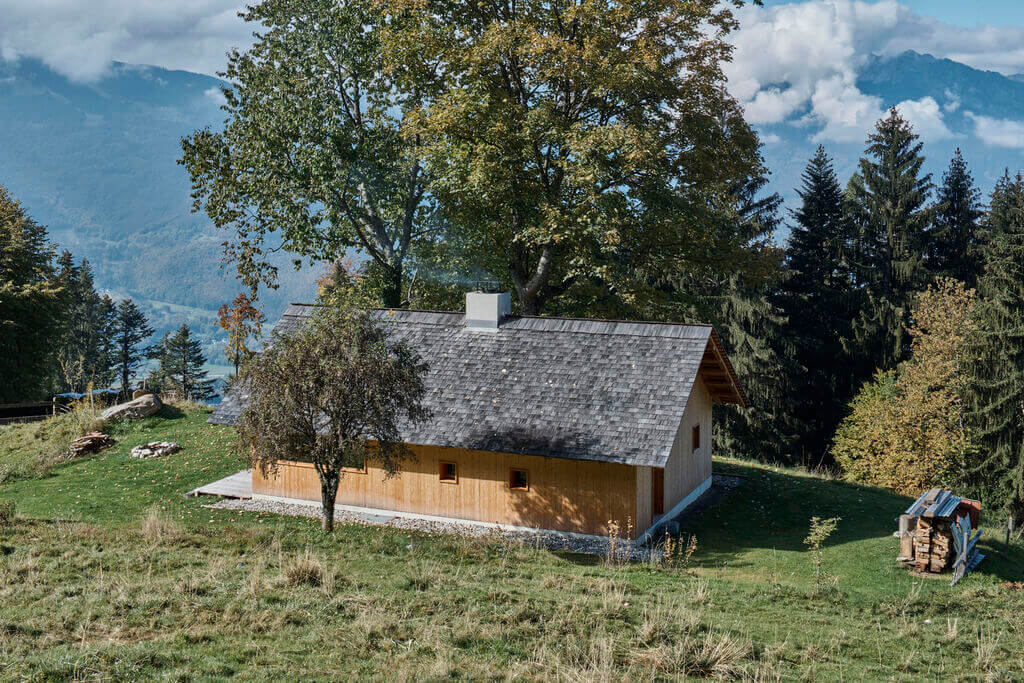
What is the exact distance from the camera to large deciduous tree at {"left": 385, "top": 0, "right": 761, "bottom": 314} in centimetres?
2522

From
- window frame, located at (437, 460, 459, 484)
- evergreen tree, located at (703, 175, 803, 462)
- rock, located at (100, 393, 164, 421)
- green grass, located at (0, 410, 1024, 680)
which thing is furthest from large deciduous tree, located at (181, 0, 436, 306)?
evergreen tree, located at (703, 175, 803, 462)

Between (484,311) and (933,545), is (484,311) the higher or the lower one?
the higher one

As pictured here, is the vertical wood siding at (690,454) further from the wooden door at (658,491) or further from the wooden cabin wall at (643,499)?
the wooden cabin wall at (643,499)

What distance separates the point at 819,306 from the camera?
140 ft

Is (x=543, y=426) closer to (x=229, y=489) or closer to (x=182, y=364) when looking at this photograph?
(x=229, y=489)

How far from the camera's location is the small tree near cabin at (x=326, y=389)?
15906 mm

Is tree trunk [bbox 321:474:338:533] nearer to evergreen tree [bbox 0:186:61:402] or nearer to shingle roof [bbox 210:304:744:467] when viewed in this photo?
shingle roof [bbox 210:304:744:467]

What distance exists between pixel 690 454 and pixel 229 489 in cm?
1250

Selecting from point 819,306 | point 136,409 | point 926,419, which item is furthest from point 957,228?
point 136,409

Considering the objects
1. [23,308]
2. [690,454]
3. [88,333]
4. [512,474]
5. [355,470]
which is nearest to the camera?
[512,474]

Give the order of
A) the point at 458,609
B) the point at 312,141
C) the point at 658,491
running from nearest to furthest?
1. the point at 458,609
2. the point at 658,491
3. the point at 312,141

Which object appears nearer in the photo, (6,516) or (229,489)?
(6,516)

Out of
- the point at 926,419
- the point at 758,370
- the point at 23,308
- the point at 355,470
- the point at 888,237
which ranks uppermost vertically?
the point at 888,237

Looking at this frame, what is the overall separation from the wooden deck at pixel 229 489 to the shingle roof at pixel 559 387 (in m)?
2.15
